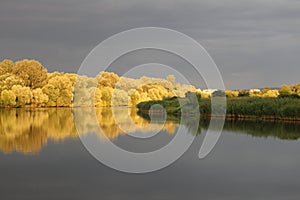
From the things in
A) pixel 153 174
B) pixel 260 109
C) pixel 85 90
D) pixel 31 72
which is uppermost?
pixel 31 72

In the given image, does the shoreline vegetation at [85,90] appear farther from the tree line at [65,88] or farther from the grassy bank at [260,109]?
the grassy bank at [260,109]

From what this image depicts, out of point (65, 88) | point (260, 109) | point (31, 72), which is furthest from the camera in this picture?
point (31, 72)

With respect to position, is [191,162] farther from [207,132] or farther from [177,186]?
[207,132]

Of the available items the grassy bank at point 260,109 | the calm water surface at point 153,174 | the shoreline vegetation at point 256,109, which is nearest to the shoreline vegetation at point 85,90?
the shoreline vegetation at point 256,109

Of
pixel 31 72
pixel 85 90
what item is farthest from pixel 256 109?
pixel 31 72

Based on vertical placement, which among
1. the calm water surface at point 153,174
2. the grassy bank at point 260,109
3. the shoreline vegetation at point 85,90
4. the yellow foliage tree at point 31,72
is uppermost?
the yellow foliage tree at point 31,72

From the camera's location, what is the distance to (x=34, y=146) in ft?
38.9

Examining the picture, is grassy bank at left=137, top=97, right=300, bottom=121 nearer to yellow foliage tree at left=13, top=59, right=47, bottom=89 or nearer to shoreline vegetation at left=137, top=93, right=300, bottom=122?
shoreline vegetation at left=137, top=93, right=300, bottom=122

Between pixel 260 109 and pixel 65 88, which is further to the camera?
pixel 65 88

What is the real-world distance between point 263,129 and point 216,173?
370 inches

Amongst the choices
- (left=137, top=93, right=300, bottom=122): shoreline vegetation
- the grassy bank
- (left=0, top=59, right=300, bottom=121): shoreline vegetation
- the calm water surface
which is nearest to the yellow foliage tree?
(left=0, top=59, right=300, bottom=121): shoreline vegetation

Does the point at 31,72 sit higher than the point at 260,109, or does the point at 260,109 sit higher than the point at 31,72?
the point at 31,72

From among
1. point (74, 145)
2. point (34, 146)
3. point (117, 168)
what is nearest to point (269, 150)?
point (117, 168)

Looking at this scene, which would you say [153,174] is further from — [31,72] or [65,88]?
[31,72]
